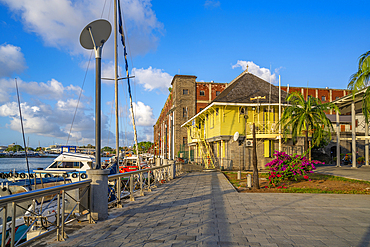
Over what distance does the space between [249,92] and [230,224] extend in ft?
76.5

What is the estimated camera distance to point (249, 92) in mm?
28469

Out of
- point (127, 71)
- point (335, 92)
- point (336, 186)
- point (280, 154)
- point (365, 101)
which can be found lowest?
point (336, 186)

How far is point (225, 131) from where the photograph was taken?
26.5 meters

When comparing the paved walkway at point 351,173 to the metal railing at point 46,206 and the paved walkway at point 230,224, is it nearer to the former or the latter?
the paved walkway at point 230,224

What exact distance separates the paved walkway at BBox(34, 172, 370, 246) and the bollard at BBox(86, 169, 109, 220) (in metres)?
0.30

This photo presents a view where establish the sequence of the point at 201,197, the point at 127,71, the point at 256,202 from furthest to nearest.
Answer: the point at 127,71 < the point at 201,197 < the point at 256,202

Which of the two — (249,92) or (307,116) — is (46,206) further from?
(249,92)

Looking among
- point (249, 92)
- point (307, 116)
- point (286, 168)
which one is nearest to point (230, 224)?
point (286, 168)

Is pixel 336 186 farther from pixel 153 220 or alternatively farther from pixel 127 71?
pixel 127 71

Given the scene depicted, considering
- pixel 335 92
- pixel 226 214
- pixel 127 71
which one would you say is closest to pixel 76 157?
pixel 127 71

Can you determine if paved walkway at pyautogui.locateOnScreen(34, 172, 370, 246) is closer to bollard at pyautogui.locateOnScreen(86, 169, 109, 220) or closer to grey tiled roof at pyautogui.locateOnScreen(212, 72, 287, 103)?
bollard at pyautogui.locateOnScreen(86, 169, 109, 220)

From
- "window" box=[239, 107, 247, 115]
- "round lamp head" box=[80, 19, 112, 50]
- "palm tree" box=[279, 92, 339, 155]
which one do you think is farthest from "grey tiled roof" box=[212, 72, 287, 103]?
"round lamp head" box=[80, 19, 112, 50]

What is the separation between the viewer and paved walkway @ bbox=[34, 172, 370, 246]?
17.6 feet

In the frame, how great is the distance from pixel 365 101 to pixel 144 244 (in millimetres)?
14614
